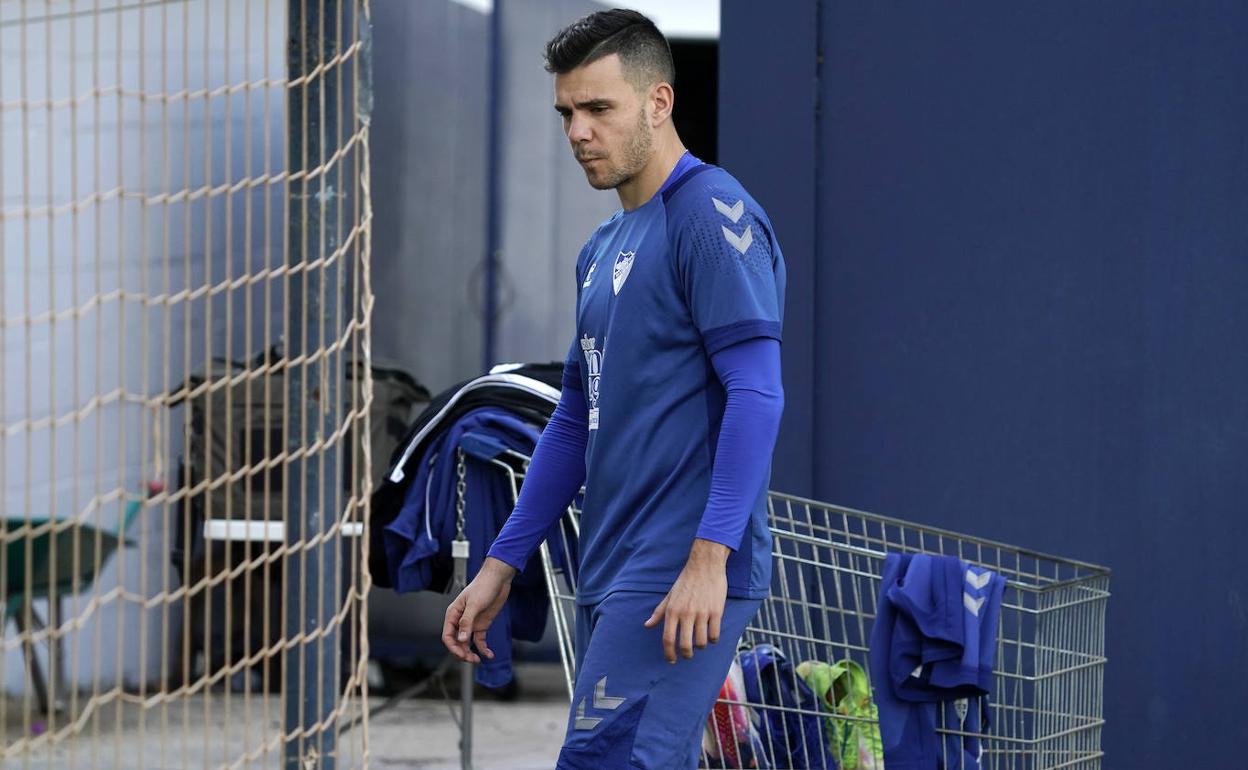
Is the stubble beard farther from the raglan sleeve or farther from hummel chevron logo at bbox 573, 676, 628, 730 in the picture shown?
hummel chevron logo at bbox 573, 676, 628, 730

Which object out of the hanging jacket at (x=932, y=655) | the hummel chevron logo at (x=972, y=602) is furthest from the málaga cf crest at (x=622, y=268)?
the hummel chevron logo at (x=972, y=602)

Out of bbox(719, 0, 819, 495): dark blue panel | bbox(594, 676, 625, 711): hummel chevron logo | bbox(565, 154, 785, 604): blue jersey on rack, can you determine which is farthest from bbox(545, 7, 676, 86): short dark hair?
bbox(719, 0, 819, 495): dark blue panel

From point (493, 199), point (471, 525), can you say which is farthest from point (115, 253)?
point (471, 525)

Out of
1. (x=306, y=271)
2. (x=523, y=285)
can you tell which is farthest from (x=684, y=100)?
(x=306, y=271)

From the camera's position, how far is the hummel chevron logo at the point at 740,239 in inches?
110

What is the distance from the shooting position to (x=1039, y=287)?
527cm

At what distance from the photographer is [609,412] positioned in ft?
9.50

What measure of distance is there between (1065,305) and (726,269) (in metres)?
2.76

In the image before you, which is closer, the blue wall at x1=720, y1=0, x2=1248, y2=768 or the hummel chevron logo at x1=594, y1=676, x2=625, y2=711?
the hummel chevron logo at x1=594, y1=676, x2=625, y2=711

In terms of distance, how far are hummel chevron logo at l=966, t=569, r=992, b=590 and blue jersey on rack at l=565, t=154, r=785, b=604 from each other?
4.01ft

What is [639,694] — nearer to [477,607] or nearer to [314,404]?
[477,607]

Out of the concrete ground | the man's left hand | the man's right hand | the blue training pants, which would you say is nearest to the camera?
the man's left hand

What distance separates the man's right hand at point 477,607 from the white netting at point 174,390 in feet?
4.27

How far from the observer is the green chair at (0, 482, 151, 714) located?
5293 millimetres
